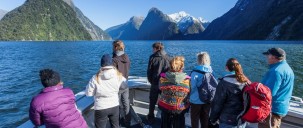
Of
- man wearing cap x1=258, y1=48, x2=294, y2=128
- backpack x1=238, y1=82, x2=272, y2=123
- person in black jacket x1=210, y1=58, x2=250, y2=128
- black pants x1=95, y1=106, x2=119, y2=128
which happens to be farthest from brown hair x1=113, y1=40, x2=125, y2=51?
man wearing cap x1=258, y1=48, x2=294, y2=128

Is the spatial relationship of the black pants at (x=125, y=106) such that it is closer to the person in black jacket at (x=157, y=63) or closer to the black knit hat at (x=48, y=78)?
the person in black jacket at (x=157, y=63)

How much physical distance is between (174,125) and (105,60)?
1993 mm

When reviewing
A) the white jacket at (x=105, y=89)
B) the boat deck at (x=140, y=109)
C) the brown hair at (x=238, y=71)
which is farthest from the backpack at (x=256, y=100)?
the white jacket at (x=105, y=89)

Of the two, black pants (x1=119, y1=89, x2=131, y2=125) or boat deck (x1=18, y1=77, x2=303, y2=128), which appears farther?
black pants (x1=119, y1=89, x2=131, y2=125)

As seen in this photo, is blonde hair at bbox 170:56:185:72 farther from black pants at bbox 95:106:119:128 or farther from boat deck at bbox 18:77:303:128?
boat deck at bbox 18:77:303:128

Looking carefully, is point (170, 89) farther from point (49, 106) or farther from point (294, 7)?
point (294, 7)

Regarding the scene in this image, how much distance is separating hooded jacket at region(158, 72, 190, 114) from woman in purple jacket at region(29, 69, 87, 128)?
1.86 meters

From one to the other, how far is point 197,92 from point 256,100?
4.73 feet

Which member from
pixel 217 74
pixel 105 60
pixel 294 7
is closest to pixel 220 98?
pixel 105 60

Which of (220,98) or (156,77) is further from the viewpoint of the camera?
(156,77)

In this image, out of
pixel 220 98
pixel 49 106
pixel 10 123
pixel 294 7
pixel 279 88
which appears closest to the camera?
pixel 49 106

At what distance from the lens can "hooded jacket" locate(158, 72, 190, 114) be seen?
15.3ft

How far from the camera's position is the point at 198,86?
503cm

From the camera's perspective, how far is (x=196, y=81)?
5027 mm
